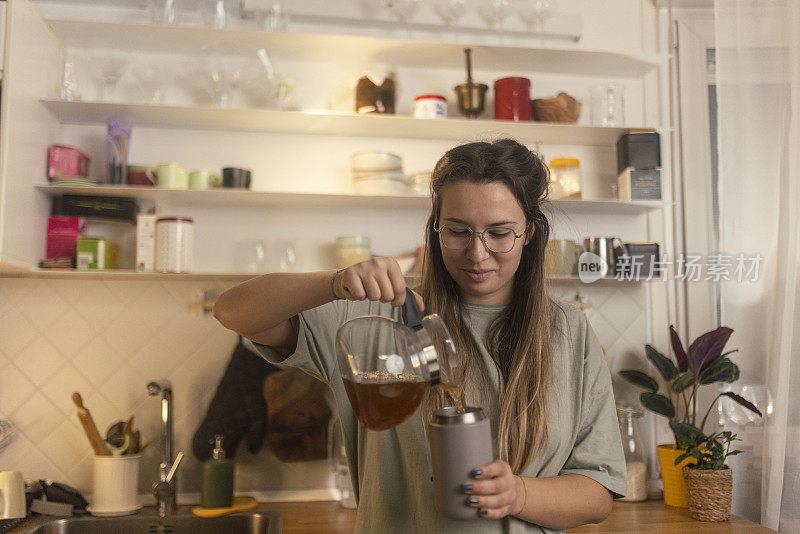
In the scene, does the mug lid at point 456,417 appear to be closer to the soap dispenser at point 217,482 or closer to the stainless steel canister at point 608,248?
the soap dispenser at point 217,482

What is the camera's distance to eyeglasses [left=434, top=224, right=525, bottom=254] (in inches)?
44.1

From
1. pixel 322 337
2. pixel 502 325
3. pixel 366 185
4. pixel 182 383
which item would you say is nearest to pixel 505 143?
pixel 502 325

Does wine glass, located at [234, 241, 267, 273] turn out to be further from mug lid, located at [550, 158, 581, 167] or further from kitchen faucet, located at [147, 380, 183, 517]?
mug lid, located at [550, 158, 581, 167]

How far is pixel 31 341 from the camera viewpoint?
2234 millimetres

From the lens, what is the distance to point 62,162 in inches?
85.7

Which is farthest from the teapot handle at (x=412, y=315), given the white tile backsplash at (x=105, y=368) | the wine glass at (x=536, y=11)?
the wine glass at (x=536, y=11)

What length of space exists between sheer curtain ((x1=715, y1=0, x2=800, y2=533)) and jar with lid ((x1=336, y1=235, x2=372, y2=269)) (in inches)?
43.2

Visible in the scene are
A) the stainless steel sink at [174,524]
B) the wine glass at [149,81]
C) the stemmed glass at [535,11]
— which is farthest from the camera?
the stemmed glass at [535,11]

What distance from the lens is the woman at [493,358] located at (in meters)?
1.08

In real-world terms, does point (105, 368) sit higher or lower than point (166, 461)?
higher

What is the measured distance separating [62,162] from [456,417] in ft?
5.78

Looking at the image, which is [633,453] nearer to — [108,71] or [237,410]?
[237,410]

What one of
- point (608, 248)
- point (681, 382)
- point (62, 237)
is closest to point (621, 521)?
point (681, 382)

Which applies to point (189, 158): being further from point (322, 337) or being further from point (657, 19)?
point (657, 19)
